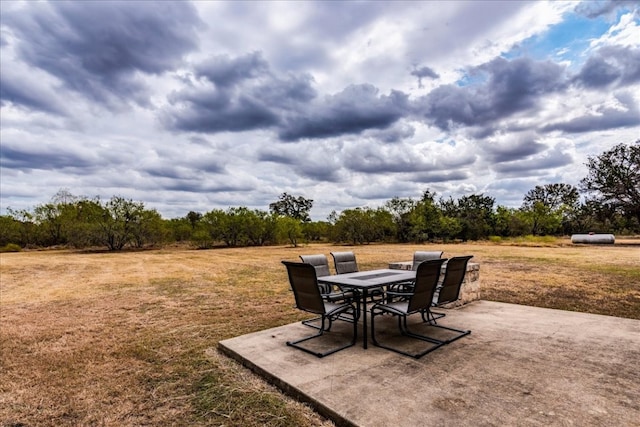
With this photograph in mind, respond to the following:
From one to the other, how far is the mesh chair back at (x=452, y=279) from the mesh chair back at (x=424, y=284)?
0.19 metres

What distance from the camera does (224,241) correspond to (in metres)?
35.1

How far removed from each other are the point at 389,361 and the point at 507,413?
115 cm

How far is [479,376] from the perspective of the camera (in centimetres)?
278

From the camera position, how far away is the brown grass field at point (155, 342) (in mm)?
2566

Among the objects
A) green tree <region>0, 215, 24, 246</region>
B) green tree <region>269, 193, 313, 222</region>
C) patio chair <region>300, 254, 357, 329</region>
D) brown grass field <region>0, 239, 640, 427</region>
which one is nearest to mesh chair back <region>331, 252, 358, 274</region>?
patio chair <region>300, 254, 357, 329</region>

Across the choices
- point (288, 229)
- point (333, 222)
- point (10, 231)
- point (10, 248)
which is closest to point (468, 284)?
point (288, 229)

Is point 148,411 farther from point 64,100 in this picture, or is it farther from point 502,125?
point 502,125

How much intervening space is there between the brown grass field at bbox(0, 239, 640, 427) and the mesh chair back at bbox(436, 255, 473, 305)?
2.06m

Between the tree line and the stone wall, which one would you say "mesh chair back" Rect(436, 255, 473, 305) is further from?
the tree line

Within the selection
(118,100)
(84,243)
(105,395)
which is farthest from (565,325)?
(84,243)

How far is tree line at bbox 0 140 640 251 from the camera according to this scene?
29375mm

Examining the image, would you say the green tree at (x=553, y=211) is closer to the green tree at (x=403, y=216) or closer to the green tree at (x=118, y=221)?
the green tree at (x=403, y=216)

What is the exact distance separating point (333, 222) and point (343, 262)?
32.5m

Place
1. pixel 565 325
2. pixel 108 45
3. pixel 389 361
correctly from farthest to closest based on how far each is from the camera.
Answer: pixel 108 45 → pixel 565 325 → pixel 389 361
